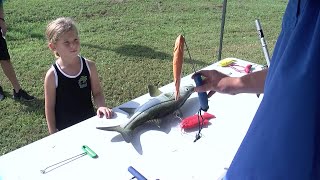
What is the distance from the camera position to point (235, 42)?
4.91m

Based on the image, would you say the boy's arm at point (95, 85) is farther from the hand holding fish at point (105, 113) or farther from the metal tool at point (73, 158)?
the metal tool at point (73, 158)

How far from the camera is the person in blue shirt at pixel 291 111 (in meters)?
0.78

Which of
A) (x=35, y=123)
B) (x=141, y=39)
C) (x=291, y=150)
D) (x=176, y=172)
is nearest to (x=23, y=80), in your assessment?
(x=35, y=123)

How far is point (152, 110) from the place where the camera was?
167 centimetres

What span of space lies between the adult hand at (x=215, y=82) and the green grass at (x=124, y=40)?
73.6 inches

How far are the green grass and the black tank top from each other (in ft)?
2.99

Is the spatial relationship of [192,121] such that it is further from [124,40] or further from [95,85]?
[124,40]

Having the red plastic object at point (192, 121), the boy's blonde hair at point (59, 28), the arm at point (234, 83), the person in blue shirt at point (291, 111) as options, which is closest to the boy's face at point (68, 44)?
the boy's blonde hair at point (59, 28)

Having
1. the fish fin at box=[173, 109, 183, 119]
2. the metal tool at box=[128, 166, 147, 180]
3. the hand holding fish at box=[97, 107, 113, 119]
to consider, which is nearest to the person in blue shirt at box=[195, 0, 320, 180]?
the metal tool at box=[128, 166, 147, 180]

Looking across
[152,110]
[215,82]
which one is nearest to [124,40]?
[152,110]

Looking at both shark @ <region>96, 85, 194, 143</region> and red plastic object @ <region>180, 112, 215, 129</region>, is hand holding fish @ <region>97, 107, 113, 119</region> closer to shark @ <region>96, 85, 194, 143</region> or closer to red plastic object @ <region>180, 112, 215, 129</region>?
shark @ <region>96, 85, 194, 143</region>

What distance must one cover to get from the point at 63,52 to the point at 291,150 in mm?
1423

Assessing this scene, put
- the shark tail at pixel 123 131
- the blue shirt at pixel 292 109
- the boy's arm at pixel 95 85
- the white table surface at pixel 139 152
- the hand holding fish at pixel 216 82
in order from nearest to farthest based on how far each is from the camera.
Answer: the blue shirt at pixel 292 109 < the hand holding fish at pixel 216 82 < the white table surface at pixel 139 152 < the shark tail at pixel 123 131 < the boy's arm at pixel 95 85

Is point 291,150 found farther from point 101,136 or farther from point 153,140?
point 101,136
